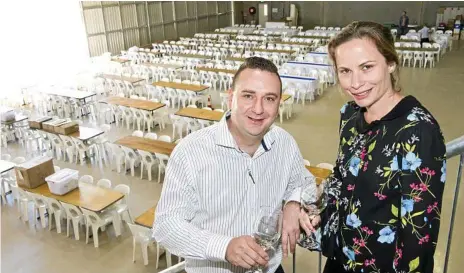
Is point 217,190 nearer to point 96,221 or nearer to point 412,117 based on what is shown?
point 412,117

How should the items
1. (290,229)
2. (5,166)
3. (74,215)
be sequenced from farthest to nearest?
(5,166) → (74,215) → (290,229)

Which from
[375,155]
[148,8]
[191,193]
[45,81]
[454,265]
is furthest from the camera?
[148,8]

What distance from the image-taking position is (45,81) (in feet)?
46.6

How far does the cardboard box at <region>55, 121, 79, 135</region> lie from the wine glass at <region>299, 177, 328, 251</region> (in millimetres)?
7748

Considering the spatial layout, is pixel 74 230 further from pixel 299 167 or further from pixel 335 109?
pixel 335 109

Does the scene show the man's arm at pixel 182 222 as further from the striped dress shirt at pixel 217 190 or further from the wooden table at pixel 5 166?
the wooden table at pixel 5 166

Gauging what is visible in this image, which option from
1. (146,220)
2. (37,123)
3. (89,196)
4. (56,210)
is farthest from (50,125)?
(146,220)

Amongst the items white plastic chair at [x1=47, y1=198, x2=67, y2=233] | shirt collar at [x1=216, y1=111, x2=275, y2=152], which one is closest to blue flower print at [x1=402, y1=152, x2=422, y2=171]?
shirt collar at [x1=216, y1=111, x2=275, y2=152]

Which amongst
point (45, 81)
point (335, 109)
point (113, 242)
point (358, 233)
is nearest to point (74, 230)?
point (113, 242)

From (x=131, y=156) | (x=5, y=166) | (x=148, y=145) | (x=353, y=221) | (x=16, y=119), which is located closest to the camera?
(x=353, y=221)

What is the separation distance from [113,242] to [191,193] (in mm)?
4811

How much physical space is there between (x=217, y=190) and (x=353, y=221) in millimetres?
590

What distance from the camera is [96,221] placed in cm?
581

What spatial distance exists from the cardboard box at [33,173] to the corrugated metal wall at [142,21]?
38.7 ft
